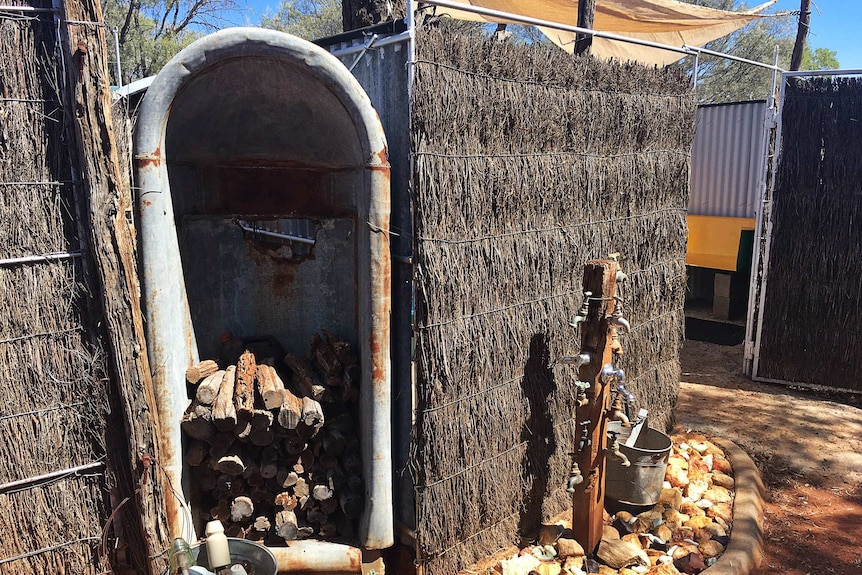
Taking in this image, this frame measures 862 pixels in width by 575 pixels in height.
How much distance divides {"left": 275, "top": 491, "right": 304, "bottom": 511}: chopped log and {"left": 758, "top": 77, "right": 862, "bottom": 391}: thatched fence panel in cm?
575

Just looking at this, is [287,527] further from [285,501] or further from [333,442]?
Answer: [333,442]

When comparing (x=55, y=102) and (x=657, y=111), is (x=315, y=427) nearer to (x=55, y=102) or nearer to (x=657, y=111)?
(x=55, y=102)

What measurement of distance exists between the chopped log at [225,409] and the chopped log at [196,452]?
0.18 m

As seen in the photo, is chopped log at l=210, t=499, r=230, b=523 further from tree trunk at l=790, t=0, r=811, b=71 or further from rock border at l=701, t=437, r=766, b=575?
tree trunk at l=790, t=0, r=811, b=71

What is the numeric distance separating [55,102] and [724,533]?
15.0ft

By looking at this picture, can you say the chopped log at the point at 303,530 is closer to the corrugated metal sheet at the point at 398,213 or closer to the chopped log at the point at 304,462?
the chopped log at the point at 304,462

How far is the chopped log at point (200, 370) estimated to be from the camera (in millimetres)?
3467

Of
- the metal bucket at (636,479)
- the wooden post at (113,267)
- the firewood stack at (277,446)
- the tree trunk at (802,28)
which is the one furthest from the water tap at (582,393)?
the tree trunk at (802,28)

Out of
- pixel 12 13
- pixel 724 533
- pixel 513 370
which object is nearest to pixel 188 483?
pixel 513 370

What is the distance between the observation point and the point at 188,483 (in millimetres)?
3395

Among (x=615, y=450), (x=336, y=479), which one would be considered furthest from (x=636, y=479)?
(x=336, y=479)

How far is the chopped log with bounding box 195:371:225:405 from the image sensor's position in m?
3.32

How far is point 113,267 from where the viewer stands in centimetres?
300

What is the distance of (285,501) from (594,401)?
1.87m
